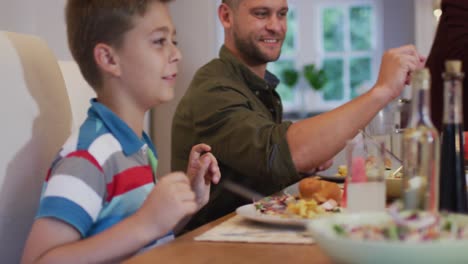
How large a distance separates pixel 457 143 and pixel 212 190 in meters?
0.85

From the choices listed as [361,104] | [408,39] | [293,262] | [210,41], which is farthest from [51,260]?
[408,39]

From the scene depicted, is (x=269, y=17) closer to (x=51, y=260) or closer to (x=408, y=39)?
(x=51, y=260)

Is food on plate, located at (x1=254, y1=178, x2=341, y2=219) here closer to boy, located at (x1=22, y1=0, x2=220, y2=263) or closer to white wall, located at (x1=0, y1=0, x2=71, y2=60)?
boy, located at (x1=22, y1=0, x2=220, y2=263)

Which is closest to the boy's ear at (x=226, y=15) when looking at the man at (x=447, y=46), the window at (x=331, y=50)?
the man at (x=447, y=46)

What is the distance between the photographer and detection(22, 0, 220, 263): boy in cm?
103

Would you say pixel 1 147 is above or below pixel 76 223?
above

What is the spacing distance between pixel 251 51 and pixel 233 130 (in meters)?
0.50

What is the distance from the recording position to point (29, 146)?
3.98 ft

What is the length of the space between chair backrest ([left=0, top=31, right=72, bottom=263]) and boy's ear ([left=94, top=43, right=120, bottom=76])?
12cm

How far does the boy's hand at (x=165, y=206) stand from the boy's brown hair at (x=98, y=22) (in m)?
0.32

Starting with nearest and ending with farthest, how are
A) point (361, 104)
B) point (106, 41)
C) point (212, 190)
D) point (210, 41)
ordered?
1. point (106, 41)
2. point (361, 104)
3. point (212, 190)
4. point (210, 41)

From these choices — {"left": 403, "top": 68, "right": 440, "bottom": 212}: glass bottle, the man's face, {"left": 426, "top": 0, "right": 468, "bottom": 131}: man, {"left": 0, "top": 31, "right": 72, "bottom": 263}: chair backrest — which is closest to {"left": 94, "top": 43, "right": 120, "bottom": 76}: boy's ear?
{"left": 0, "top": 31, "right": 72, "bottom": 263}: chair backrest

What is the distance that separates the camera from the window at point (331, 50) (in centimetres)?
802

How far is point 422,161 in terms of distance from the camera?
0.89 m
